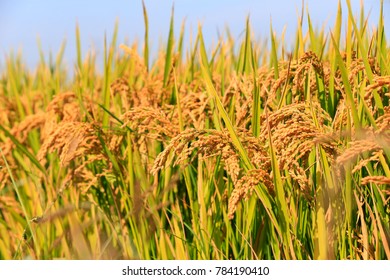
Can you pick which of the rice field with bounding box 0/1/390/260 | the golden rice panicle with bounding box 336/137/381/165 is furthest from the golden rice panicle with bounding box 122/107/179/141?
the golden rice panicle with bounding box 336/137/381/165

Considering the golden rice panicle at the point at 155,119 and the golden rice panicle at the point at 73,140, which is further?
the golden rice panicle at the point at 73,140

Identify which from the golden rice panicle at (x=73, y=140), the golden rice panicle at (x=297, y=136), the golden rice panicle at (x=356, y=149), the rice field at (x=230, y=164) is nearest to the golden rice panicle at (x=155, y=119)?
the rice field at (x=230, y=164)

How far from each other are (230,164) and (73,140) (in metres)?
0.84

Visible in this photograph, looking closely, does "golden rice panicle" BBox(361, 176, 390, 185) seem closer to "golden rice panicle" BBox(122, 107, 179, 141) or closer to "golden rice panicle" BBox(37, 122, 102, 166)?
"golden rice panicle" BBox(122, 107, 179, 141)

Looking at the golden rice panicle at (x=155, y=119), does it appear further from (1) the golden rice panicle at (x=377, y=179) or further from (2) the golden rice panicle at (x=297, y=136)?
(1) the golden rice panicle at (x=377, y=179)

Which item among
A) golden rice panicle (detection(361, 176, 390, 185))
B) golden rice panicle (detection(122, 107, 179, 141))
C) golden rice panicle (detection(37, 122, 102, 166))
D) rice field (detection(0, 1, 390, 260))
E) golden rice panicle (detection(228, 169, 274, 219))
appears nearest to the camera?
golden rice panicle (detection(361, 176, 390, 185))

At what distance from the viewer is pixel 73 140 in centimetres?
234

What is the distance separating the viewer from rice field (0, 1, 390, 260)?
180 centimetres

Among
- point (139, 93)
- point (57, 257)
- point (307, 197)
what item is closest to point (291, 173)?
point (307, 197)

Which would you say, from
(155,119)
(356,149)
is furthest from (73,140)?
(356,149)

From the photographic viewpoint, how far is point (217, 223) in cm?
222

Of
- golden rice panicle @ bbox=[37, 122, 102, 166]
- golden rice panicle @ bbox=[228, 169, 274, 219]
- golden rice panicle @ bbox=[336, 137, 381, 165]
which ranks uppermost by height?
golden rice panicle @ bbox=[37, 122, 102, 166]

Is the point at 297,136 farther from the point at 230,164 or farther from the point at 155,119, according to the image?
the point at 155,119

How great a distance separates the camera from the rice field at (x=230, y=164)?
1800mm
